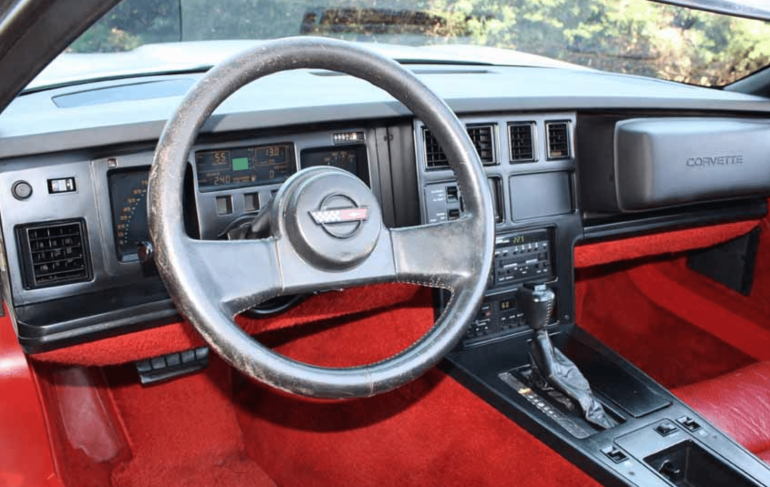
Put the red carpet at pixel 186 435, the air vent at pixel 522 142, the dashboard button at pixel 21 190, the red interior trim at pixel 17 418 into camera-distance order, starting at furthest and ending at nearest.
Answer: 1. the red carpet at pixel 186 435
2. the air vent at pixel 522 142
3. the red interior trim at pixel 17 418
4. the dashboard button at pixel 21 190

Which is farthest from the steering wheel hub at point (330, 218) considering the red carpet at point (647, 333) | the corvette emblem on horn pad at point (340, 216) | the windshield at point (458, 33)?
the red carpet at point (647, 333)

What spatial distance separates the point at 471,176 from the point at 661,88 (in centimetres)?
127

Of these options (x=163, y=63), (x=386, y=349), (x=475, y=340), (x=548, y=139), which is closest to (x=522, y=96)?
(x=548, y=139)

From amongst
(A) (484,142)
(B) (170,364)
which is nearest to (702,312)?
(A) (484,142)

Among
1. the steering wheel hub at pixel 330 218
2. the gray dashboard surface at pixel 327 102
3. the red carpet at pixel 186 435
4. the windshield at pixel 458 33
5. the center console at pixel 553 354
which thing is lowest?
the red carpet at pixel 186 435

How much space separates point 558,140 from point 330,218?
1.01m

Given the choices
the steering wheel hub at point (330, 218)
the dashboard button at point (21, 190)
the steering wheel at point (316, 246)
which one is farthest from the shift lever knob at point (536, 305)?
the dashboard button at point (21, 190)

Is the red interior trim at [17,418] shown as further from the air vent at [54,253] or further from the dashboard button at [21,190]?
the dashboard button at [21,190]

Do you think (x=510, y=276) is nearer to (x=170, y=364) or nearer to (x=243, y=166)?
(x=243, y=166)

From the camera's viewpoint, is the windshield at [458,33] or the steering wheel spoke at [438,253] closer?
the steering wheel spoke at [438,253]

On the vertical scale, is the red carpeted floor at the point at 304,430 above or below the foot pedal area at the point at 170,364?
below

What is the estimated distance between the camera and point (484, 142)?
1.91 meters

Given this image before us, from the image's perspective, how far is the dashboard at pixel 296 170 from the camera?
149 centimetres

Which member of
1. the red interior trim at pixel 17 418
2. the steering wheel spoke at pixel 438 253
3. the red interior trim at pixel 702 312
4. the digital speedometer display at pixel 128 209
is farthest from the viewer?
the red interior trim at pixel 702 312
